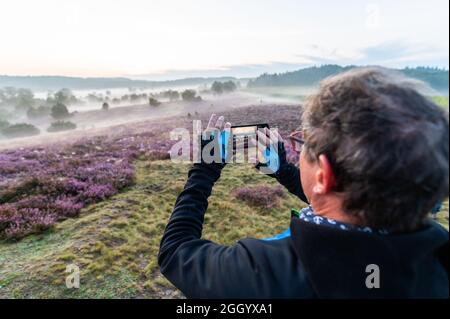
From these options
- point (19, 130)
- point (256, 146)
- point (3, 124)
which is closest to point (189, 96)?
point (19, 130)

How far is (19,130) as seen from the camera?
18.0 ft

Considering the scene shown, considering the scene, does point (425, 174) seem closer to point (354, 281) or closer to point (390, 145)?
point (390, 145)

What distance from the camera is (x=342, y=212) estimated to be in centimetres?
100

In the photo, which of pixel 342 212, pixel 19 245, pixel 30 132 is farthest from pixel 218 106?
pixel 342 212

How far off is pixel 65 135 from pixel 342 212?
8288 millimetres

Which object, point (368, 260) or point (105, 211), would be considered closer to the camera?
point (368, 260)

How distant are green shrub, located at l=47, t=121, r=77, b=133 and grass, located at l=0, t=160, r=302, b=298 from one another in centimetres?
261

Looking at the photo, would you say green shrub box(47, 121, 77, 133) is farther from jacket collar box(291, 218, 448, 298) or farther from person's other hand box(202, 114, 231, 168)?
jacket collar box(291, 218, 448, 298)

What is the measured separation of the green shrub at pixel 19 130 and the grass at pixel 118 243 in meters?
2.04

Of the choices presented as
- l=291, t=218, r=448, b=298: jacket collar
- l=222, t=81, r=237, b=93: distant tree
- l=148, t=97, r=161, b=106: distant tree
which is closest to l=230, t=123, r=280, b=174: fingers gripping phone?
l=291, t=218, r=448, b=298: jacket collar

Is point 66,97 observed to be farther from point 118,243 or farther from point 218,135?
point 218,135

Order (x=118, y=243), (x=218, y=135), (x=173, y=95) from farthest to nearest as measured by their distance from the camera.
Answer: (x=173, y=95) < (x=118, y=243) < (x=218, y=135)

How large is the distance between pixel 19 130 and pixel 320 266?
246 inches

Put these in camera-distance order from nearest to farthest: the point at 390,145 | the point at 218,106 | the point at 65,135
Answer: the point at 390,145
the point at 218,106
the point at 65,135
